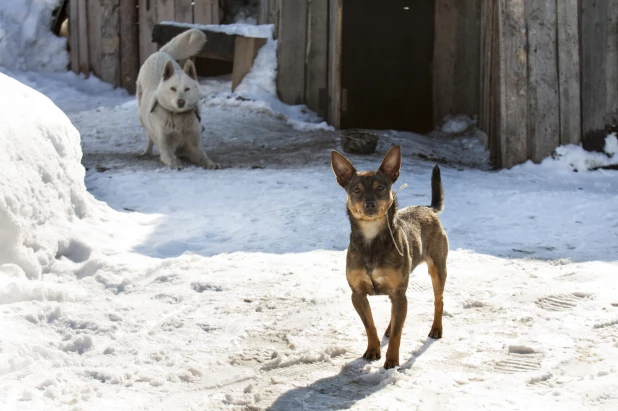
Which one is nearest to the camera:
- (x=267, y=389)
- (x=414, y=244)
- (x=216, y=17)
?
(x=267, y=389)

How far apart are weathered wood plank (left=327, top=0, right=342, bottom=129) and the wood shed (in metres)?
0.02

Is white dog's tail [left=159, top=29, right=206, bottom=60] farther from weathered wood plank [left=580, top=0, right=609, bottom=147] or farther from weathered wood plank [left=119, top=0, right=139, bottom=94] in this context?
weathered wood plank [left=580, top=0, right=609, bottom=147]

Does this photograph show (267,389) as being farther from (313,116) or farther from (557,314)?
(313,116)

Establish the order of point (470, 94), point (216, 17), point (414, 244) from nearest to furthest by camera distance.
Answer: point (414, 244), point (470, 94), point (216, 17)

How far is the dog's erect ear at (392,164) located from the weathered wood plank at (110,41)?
→ 447 inches

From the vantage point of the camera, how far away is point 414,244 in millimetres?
4289

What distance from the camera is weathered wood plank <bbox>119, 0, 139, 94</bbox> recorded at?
14367 millimetres

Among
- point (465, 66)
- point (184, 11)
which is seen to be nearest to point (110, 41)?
point (184, 11)

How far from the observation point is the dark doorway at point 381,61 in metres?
13.9

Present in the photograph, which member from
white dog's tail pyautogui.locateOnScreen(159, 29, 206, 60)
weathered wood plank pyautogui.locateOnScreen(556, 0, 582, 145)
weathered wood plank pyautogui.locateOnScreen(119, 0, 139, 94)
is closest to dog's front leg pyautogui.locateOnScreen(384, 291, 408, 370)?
weathered wood plank pyautogui.locateOnScreen(556, 0, 582, 145)

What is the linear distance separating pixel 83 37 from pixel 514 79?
342 inches

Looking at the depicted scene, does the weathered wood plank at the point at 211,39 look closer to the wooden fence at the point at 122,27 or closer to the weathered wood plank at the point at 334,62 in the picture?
the wooden fence at the point at 122,27

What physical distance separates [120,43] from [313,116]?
438 centimetres

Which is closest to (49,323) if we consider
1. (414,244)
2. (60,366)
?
(60,366)
